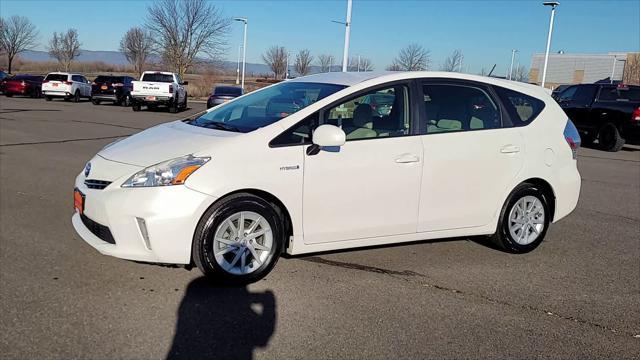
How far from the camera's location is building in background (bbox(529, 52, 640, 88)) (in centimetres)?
6712

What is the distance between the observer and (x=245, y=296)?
4176mm

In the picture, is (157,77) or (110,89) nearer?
(157,77)

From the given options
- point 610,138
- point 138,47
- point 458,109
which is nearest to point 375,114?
point 458,109

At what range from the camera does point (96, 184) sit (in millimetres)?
4340

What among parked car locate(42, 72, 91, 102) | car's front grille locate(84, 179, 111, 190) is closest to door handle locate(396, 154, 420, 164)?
car's front grille locate(84, 179, 111, 190)

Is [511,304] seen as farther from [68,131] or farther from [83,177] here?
[68,131]

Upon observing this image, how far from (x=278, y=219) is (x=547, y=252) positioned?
298cm

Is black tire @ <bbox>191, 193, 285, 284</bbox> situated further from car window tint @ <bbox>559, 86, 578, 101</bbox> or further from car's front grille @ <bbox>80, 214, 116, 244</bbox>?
car window tint @ <bbox>559, 86, 578, 101</bbox>

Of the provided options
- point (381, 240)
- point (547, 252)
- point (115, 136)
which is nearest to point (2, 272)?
point (381, 240)

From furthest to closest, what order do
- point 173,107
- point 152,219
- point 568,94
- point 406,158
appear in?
point 173,107
point 568,94
point 406,158
point 152,219

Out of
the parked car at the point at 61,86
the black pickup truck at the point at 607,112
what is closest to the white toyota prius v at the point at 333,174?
the black pickup truck at the point at 607,112

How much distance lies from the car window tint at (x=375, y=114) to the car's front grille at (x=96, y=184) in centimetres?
180

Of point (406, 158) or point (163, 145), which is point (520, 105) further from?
point (163, 145)

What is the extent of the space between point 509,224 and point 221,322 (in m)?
3.11
